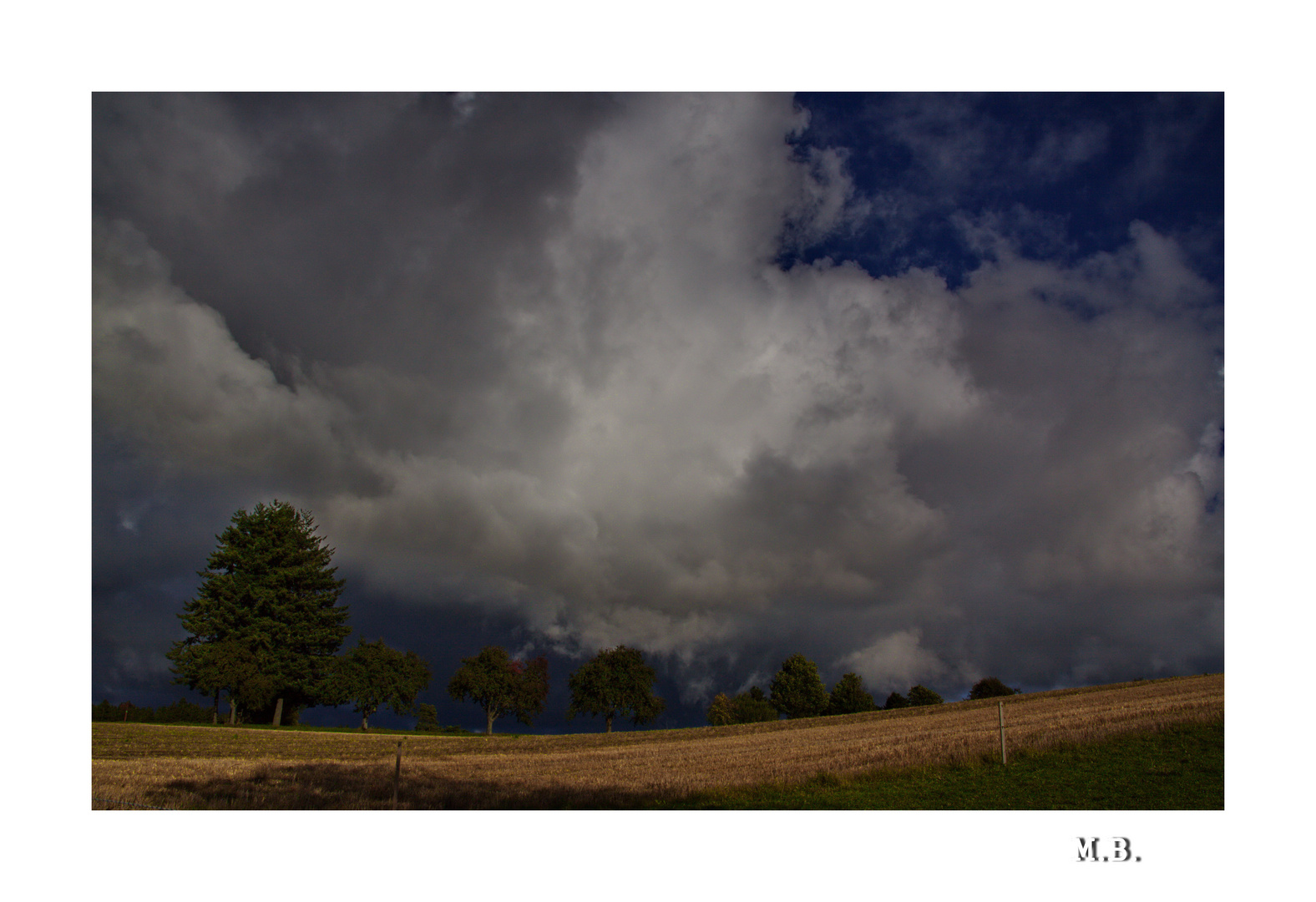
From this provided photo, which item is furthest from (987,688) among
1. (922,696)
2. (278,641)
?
(278,641)

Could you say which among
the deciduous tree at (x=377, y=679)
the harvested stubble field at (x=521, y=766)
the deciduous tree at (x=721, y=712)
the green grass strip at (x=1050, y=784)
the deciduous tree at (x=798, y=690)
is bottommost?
the deciduous tree at (x=721, y=712)

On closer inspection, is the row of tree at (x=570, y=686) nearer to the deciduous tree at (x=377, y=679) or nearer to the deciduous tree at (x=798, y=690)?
the deciduous tree at (x=377, y=679)

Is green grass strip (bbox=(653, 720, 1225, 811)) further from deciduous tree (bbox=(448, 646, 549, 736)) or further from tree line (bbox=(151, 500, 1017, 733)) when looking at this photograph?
deciduous tree (bbox=(448, 646, 549, 736))

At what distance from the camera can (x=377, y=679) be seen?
73.2 metres

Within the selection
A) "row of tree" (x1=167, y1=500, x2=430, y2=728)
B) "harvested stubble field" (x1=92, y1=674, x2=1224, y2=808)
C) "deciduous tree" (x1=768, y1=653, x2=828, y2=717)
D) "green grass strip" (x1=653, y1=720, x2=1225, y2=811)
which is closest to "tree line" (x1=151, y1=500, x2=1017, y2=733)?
"row of tree" (x1=167, y1=500, x2=430, y2=728)

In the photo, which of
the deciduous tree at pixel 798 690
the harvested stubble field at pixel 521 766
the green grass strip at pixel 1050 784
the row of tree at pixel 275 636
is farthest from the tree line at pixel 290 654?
the green grass strip at pixel 1050 784

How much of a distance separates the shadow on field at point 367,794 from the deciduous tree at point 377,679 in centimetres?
5356

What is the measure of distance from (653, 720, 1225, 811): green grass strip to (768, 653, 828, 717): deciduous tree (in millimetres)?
97306

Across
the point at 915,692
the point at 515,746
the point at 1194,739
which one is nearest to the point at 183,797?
the point at 1194,739

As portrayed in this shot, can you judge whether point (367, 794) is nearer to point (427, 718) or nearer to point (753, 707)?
point (427, 718)

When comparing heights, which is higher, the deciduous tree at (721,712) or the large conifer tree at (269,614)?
the large conifer tree at (269,614)

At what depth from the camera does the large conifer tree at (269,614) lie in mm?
61719

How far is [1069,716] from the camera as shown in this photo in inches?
1148

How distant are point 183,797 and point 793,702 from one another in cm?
10548
